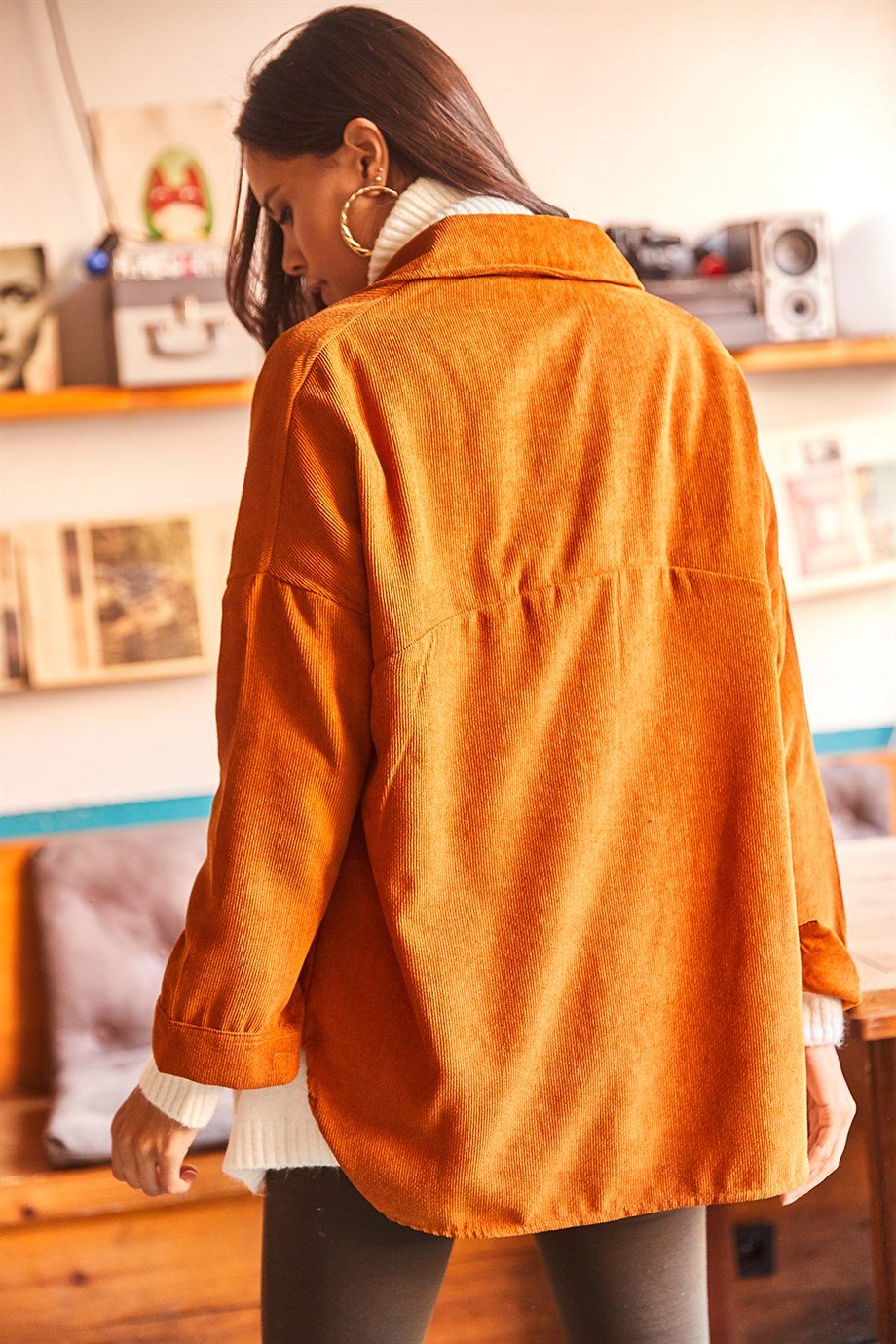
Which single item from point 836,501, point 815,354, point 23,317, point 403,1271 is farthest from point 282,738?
point 836,501

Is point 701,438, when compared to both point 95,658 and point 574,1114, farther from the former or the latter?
point 95,658

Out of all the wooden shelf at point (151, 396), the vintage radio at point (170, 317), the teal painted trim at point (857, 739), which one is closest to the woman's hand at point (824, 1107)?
the wooden shelf at point (151, 396)

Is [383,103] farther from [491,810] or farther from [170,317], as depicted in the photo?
[170,317]

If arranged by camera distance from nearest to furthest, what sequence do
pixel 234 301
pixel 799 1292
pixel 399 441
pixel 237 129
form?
1. pixel 399 441
2. pixel 237 129
3. pixel 234 301
4. pixel 799 1292

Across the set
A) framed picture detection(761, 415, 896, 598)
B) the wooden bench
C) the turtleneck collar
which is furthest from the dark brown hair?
framed picture detection(761, 415, 896, 598)

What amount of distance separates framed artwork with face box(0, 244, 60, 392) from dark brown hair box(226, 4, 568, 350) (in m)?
1.77

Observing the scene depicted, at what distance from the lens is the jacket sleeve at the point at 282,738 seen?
78 cm

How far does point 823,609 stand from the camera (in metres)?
3.05

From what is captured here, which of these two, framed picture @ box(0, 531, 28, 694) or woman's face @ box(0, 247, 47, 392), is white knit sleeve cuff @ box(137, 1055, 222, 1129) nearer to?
framed picture @ box(0, 531, 28, 694)

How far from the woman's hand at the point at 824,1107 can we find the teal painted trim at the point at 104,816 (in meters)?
1.92

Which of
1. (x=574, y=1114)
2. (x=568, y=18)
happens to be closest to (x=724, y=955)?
(x=574, y=1114)

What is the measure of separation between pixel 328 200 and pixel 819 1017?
68 centimetres

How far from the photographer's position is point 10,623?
2689 millimetres

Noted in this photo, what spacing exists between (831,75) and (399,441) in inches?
106
